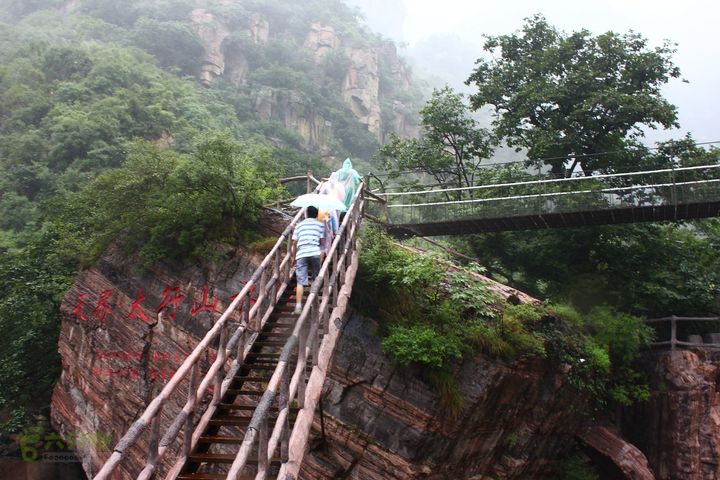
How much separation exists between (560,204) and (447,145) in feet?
21.1

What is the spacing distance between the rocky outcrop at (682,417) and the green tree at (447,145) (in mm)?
7587

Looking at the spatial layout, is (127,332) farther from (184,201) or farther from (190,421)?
(190,421)

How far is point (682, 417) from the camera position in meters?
10.4

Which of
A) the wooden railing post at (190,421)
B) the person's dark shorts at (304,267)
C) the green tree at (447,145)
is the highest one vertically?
the green tree at (447,145)

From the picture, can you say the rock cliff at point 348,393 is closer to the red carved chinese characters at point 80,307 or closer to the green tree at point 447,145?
the red carved chinese characters at point 80,307

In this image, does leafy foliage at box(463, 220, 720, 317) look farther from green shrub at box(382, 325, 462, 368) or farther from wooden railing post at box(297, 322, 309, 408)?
wooden railing post at box(297, 322, 309, 408)

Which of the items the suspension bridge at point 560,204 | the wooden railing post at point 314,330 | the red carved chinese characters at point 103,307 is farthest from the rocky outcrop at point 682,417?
the red carved chinese characters at point 103,307

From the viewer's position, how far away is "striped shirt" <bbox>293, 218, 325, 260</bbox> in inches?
244

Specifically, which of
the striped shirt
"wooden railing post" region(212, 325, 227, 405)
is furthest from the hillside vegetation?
"wooden railing post" region(212, 325, 227, 405)

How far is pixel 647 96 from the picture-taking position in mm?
13508

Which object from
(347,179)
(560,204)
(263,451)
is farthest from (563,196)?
(263,451)

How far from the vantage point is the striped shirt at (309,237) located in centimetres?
620

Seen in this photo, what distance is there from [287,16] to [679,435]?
5831cm

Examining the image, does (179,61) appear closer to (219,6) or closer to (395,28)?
(219,6)
